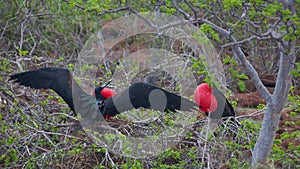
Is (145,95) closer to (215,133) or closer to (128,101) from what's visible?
(128,101)

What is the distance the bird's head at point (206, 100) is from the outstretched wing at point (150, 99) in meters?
0.14

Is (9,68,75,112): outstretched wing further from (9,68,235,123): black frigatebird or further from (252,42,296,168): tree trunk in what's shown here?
(252,42,296,168): tree trunk

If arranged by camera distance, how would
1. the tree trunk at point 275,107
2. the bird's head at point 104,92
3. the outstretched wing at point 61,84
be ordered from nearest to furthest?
1. the tree trunk at point 275,107
2. the outstretched wing at point 61,84
3. the bird's head at point 104,92

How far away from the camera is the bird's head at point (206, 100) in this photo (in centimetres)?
365

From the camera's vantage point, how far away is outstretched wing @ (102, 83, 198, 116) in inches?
140

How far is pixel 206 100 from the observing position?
364 centimetres

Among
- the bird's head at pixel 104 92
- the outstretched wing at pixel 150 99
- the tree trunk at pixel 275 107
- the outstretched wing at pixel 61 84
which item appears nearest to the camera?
the tree trunk at pixel 275 107

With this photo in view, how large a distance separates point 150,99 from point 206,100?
0.37 metres

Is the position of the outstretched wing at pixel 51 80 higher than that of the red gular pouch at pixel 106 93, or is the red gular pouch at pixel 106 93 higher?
the outstretched wing at pixel 51 80

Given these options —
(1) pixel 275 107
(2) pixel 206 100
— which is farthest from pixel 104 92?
(1) pixel 275 107

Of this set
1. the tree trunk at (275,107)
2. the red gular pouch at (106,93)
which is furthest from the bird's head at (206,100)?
the red gular pouch at (106,93)

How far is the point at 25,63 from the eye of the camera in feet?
14.9

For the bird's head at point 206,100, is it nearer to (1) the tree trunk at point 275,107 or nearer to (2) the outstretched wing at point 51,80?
(1) the tree trunk at point 275,107

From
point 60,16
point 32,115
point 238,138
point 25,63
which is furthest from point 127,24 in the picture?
point 238,138
